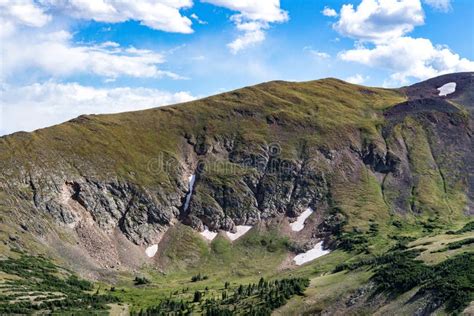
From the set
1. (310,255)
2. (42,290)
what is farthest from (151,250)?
(42,290)

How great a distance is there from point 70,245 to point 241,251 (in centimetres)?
5904

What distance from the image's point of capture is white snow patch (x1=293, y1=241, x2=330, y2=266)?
614ft

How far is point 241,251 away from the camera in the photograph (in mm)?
196750

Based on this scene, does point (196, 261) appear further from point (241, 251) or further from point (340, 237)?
point (340, 237)

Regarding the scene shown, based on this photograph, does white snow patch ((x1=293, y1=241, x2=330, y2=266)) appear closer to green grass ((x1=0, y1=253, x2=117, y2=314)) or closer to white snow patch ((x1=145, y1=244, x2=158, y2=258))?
white snow patch ((x1=145, y1=244, x2=158, y2=258))

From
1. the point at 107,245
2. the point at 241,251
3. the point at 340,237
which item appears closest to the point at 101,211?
the point at 107,245

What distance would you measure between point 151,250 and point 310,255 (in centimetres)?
5588

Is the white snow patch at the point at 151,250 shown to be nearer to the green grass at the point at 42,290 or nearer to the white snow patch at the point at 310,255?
the green grass at the point at 42,290

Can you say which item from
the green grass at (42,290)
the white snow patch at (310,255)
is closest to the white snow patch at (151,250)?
the green grass at (42,290)

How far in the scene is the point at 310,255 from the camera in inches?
7461

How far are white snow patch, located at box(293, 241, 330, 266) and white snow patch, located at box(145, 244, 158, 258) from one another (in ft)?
162

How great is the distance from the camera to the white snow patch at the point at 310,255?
187 m

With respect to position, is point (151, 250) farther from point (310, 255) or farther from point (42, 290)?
point (42, 290)

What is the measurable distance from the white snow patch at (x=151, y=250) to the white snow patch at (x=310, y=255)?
49.3 m
